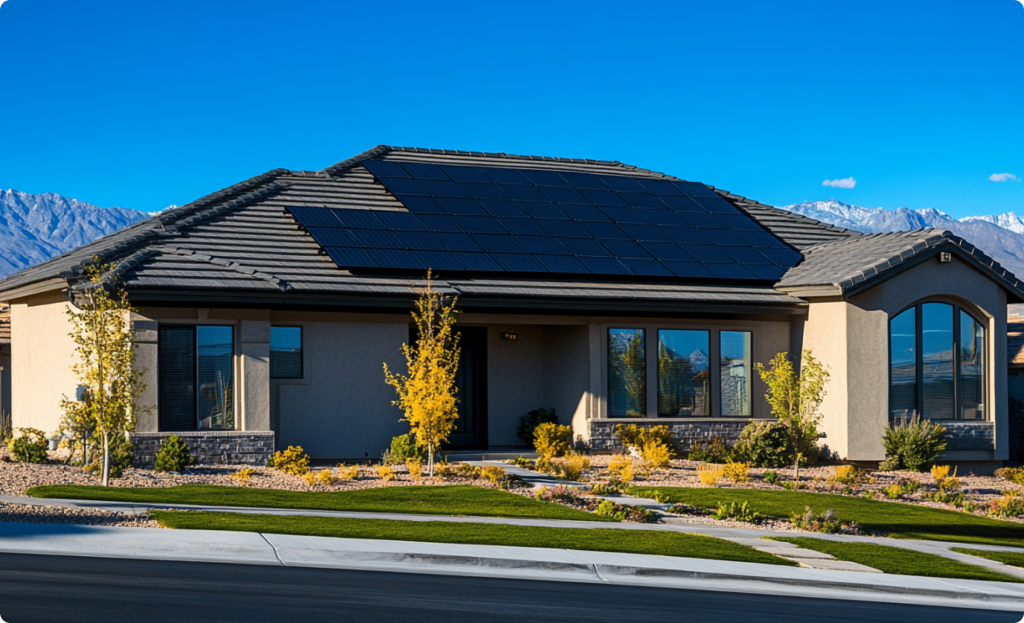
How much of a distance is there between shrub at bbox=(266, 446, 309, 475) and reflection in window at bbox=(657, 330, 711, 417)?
811 cm

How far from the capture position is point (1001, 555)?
1463cm

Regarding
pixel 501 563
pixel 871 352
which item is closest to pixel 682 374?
pixel 871 352

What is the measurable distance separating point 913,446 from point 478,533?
40.2 ft

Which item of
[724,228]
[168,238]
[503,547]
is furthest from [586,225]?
[503,547]

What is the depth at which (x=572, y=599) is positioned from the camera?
10.4m

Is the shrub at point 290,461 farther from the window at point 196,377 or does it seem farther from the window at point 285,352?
the window at point 285,352

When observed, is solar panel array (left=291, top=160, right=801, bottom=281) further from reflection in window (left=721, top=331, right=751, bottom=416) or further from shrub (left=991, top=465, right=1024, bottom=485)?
shrub (left=991, top=465, right=1024, bottom=485)

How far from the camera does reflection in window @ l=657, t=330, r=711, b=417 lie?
77.7 ft

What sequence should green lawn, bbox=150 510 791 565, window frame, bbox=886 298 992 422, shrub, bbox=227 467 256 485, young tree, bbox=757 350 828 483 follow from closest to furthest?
green lawn, bbox=150 510 791 565
shrub, bbox=227 467 256 485
young tree, bbox=757 350 828 483
window frame, bbox=886 298 992 422

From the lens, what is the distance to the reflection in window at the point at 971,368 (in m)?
23.7

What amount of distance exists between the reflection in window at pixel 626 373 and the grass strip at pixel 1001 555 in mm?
9149

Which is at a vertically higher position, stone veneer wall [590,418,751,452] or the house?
the house

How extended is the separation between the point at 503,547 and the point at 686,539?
2662mm

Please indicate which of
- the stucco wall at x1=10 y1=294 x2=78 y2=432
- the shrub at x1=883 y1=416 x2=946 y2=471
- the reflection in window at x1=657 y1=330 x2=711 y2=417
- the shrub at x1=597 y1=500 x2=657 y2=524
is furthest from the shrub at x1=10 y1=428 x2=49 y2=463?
the shrub at x1=883 y1=416 x2=946 y2=471
